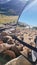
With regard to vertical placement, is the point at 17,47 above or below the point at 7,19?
above

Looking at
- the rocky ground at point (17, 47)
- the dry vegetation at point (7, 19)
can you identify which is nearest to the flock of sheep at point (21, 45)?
the rocky ground at point (17, 47)

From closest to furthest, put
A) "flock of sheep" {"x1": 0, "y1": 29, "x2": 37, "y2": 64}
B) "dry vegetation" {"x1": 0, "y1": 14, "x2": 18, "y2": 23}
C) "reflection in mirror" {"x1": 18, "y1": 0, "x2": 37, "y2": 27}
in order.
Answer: "reflection in mirror" {"x1": 18, "y1": 0, "x2": 37, "y2": 27} → "flock of sheep" {"x1": 0, "y1": 29, "x2": 37, "y2": 64} → "dry vegetation" {"x1": 0, "y1": 14, "x2": 18, "y2": 23}

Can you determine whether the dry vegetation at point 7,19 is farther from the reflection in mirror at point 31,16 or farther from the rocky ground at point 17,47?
the reflection in mirror at point 31,16

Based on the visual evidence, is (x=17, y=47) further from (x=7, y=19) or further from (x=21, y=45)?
(x=7, y=19)

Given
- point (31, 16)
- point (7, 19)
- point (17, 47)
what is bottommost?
point (7, 19)

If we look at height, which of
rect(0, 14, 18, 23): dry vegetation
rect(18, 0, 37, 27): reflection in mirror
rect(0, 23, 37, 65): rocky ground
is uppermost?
rect(18, 0, 37, 27): reflection in mirror

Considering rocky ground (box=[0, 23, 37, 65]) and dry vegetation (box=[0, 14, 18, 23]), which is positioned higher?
rocky ground (box=[0, 23, 37, 65])

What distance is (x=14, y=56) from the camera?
4.01 feet

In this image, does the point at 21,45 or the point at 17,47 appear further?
the point at 17,47

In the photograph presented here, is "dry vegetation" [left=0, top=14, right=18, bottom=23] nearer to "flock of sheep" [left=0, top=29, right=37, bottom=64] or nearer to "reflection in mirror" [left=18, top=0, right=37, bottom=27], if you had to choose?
"flock of sheep" [left=0, top=29, right=37, bottom=64]

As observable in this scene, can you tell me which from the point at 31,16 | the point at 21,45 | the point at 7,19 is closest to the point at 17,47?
the point at 21,45

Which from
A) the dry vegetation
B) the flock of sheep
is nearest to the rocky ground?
the flock of sheep

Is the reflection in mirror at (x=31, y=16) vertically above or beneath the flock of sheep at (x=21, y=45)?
above

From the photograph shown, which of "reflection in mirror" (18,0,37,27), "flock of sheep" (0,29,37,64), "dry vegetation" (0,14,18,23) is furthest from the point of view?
"dry vegetation" (0,14,18,23)
